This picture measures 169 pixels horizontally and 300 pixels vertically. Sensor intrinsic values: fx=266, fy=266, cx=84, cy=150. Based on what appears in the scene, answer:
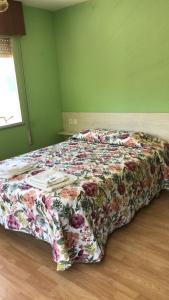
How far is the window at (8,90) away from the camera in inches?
139

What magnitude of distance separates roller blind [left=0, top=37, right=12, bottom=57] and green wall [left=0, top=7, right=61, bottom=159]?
5.6 inches

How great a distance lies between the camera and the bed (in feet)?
6.51

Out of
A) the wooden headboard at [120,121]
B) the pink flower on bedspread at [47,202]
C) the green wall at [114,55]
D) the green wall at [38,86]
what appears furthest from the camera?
the green wall at [38,86]

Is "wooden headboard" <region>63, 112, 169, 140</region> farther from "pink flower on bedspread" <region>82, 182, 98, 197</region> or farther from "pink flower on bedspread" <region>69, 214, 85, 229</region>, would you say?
"pink flower on bedspread" <region>69, 214, 85, 229</region>

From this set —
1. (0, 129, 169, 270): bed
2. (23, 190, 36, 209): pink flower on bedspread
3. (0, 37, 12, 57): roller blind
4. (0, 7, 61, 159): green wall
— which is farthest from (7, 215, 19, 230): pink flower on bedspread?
(0, 37, 12, 57): roller blind

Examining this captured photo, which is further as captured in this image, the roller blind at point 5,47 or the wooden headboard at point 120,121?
the roller blind at point 5,47

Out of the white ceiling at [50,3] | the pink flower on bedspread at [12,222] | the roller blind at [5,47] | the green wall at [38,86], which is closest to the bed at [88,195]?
the pink flower on bedspread at [12,222]

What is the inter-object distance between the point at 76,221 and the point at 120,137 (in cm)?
155

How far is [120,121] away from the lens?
3.63 meters

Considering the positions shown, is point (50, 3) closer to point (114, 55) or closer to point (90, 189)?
point (114, 55)

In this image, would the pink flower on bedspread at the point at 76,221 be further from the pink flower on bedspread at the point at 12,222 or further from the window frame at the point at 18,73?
the window frame at the point at 18,73

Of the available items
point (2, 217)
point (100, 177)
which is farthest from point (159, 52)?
point (2, 217)

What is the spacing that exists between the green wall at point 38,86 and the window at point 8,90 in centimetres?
9

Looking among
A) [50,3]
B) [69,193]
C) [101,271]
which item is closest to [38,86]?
[50,3]
